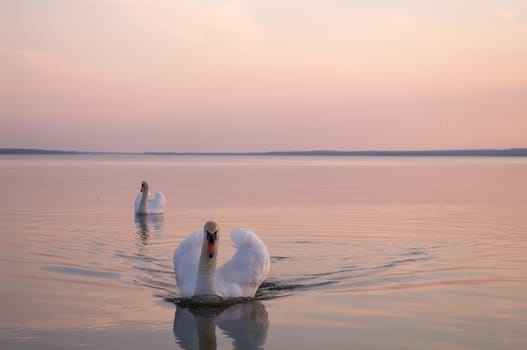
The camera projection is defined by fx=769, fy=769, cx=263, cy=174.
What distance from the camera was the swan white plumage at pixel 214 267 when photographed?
10125mm

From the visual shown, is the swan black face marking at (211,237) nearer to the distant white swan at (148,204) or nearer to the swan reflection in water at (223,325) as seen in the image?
the swan reflection in water at (223,325)

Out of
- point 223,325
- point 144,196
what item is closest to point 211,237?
point 223,325

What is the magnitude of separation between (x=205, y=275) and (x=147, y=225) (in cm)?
1017

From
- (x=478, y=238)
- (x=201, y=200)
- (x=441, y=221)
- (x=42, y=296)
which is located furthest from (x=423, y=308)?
(x=201, y=200)

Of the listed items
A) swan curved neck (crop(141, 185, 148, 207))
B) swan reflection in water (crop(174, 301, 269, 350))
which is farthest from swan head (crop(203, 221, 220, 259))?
swan curved neck (crop(141, 185, 148, 207))

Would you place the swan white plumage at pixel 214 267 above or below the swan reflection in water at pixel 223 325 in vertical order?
above

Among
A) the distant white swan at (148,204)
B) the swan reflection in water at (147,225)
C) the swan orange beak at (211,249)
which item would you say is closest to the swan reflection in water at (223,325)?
the swan orange beak at (211,249)

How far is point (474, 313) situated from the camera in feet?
31.4

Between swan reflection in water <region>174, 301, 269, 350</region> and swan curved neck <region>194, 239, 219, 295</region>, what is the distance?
0.76 ft

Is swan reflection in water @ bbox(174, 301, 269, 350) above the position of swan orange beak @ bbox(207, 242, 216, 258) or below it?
below

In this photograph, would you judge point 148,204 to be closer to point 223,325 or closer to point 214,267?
point 214,267

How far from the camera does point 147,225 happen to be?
20.1 meters

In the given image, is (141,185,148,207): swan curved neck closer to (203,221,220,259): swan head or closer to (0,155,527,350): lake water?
(0,155,527,350): lake water

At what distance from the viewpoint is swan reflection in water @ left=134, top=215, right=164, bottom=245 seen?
58.0ft
